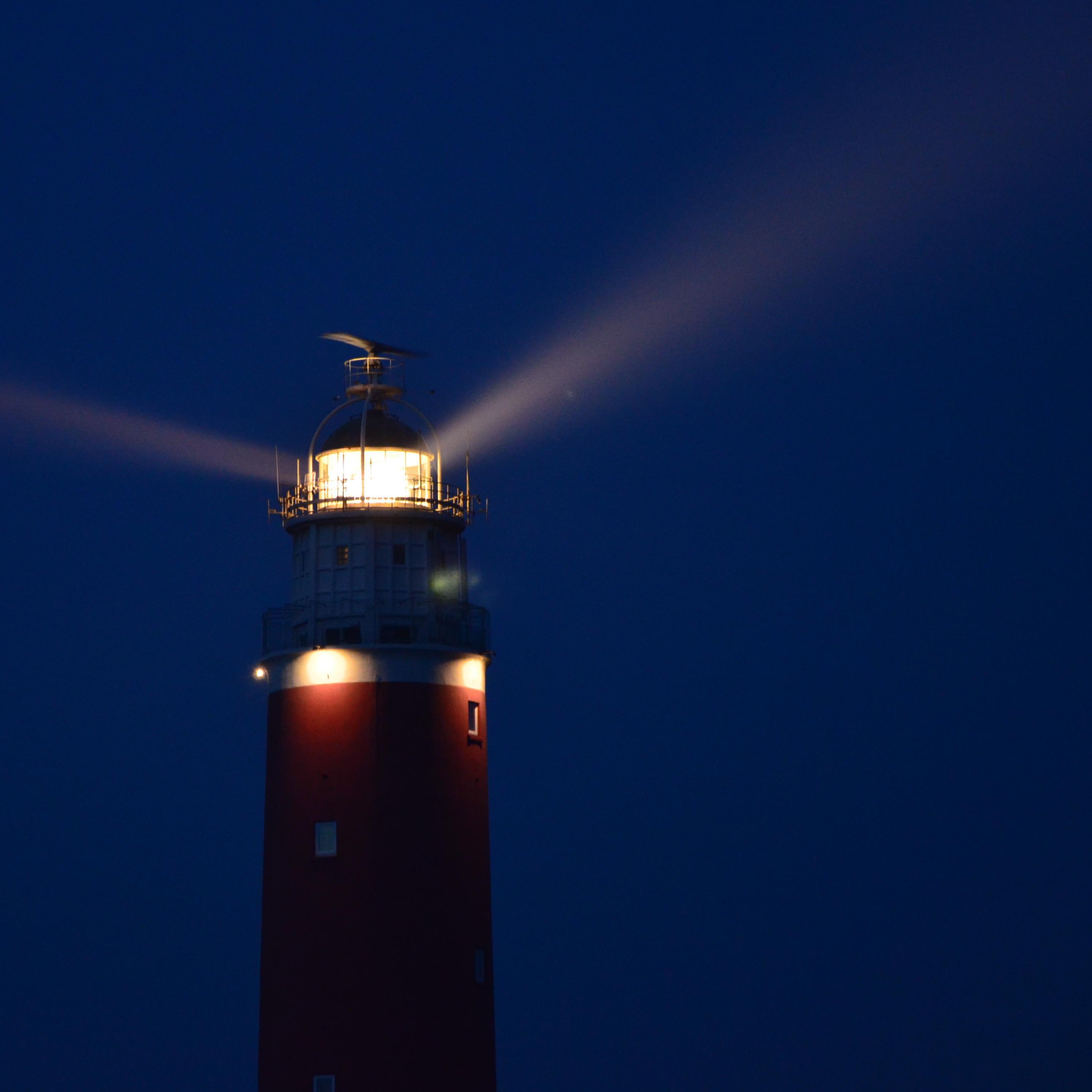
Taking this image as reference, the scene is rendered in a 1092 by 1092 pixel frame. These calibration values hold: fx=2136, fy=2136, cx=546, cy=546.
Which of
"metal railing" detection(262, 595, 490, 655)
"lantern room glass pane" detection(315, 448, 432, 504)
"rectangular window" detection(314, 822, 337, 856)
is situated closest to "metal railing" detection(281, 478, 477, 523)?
"lantern room glass pane" detection(315, 448, 432, 504)

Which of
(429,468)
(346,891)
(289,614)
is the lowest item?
(346,891)

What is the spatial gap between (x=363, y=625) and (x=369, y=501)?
213cm

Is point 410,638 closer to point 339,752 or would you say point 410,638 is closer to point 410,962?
point 339,752

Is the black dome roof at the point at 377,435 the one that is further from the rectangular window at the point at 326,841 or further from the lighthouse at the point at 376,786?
the rectangular window at the point at 326,841

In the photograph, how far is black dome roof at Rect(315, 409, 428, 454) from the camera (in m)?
36.1

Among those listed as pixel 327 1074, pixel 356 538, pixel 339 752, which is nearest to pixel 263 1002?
pixel 327 1074

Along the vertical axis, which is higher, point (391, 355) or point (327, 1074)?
point (391, 355)

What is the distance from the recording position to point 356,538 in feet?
117

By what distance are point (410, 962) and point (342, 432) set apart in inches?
354

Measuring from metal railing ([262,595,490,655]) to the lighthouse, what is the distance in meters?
0.03

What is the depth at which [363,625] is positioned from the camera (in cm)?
3519

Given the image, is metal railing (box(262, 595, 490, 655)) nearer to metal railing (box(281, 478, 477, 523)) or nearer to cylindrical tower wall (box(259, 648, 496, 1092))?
cylindrical tower wall (box(259, 648, 496, 1092))

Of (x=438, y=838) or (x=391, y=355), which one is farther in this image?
(x=391, y=355)

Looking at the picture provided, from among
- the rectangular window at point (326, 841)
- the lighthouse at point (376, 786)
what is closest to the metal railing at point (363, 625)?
the lighthouse at point (376, 786)
